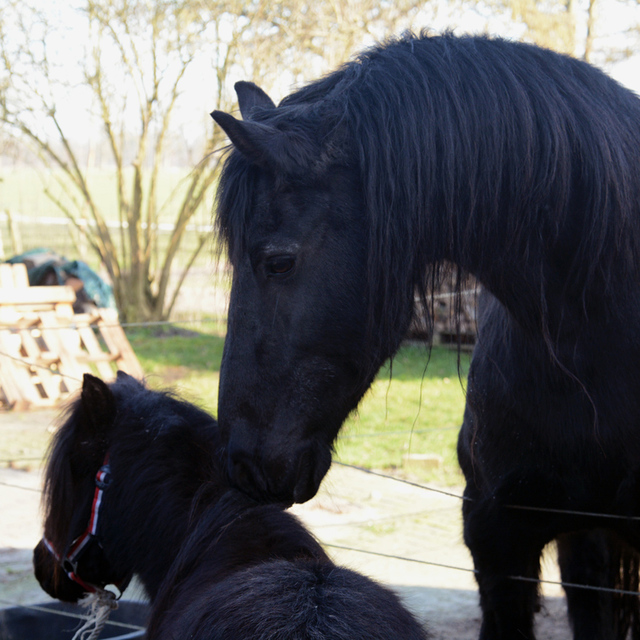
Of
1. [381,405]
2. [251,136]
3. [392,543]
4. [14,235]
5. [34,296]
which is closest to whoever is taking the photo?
[251,136]

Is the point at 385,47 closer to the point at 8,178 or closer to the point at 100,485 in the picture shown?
the point at 100,485

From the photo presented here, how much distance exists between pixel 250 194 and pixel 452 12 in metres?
8.92

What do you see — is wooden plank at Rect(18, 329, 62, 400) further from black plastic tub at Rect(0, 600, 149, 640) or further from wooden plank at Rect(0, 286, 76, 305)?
black plastic tub at Rect(0, 600, 149, 640)

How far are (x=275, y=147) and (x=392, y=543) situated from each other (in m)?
3.48

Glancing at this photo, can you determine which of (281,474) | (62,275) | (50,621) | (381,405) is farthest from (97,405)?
(62,275)

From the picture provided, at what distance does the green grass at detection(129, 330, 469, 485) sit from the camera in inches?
234

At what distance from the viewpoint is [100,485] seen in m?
2.05

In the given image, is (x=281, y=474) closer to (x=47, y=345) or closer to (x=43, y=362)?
(x=43, y=362)

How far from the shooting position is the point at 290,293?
1.55m

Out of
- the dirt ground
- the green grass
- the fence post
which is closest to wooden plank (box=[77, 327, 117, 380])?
the green grass

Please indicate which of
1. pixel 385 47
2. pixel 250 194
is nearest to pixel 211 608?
pixel 250 194

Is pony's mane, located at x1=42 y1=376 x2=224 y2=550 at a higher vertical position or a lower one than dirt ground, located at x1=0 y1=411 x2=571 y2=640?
higher

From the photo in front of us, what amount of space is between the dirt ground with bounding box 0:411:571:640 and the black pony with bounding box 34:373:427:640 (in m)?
1.09

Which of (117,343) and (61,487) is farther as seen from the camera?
(117,343)
